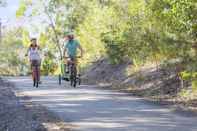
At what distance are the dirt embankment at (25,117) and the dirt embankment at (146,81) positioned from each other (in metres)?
3.60

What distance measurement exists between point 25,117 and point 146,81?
27.0ft

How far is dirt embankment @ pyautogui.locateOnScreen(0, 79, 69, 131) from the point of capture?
41.3 ft

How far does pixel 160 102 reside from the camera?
1678 centimetres

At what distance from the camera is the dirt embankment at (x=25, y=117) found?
1259cm

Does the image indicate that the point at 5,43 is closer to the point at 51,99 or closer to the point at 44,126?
the point at 51,99

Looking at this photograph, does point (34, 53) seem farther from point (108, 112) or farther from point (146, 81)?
point (108, 112)

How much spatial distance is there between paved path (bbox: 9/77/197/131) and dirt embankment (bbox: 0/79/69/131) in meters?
0.31

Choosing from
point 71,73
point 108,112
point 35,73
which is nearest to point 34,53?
point 35,73

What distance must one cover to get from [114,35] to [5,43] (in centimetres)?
5009

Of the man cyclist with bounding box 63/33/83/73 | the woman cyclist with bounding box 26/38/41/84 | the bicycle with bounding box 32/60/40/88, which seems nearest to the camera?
the man cyclist with bounding box 63/33/83/73

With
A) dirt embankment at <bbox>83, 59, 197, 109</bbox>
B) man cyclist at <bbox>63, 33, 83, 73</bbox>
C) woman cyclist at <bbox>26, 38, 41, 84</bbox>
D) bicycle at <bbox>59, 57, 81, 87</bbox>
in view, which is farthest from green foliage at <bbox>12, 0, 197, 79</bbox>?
woman cyclist at <bbox>26, 38, 41, 84</bbox>

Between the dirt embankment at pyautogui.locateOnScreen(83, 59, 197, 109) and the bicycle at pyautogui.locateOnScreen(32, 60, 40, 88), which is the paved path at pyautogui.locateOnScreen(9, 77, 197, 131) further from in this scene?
the bicycle at pyautogui.locateOnScreen(32, 60, 40, 88)

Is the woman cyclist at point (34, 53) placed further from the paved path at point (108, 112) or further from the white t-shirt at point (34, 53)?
the paved path at point (108, 112)

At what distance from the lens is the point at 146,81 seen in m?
21.5
